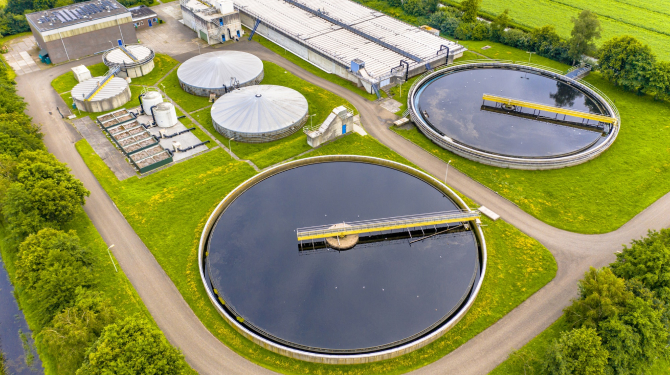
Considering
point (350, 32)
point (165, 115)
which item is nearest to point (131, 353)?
point (165, 115)

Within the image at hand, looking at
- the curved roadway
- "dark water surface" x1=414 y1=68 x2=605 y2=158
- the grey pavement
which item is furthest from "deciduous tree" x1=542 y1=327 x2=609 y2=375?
the grey pavement

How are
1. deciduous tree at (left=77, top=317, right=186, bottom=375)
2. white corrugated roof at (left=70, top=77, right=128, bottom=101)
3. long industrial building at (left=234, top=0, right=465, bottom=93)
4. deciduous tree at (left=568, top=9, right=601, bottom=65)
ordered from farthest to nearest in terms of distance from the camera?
1. deciduous tree at (left=568, top=9, right=601, bottom=65)
2. long industrial building at (left=234, top=0, right=465, bottom=93)
3. white corrugated roof at (left=70, top=77, right=128, bottom=101)
4. deciduous tree at (left=77, top=317, right=186, bottom=375)

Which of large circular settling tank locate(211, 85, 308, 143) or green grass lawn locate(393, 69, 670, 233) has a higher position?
large circular settling tank locate(211, 85, 308, 143)

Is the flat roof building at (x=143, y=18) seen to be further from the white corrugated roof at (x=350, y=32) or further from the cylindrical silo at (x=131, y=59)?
the white corrugated roof at (x=350, y=32)

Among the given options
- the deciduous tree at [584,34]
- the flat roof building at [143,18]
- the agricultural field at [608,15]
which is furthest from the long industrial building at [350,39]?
the agricultural field at [608,15]

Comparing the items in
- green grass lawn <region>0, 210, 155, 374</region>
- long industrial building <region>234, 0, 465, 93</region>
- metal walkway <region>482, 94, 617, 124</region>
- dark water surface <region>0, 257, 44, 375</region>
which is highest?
long industrial building <region>234, 0, 465, 93</region>

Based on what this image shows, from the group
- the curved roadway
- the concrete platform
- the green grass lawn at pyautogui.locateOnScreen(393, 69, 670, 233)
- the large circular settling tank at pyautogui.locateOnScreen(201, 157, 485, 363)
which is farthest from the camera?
the concrete platform

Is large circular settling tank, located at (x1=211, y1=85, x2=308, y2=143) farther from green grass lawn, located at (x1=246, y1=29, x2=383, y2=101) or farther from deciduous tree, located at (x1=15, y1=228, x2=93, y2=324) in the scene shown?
deciduous tree, located at (x1=15, y1=228, x2=93, y2=324)
